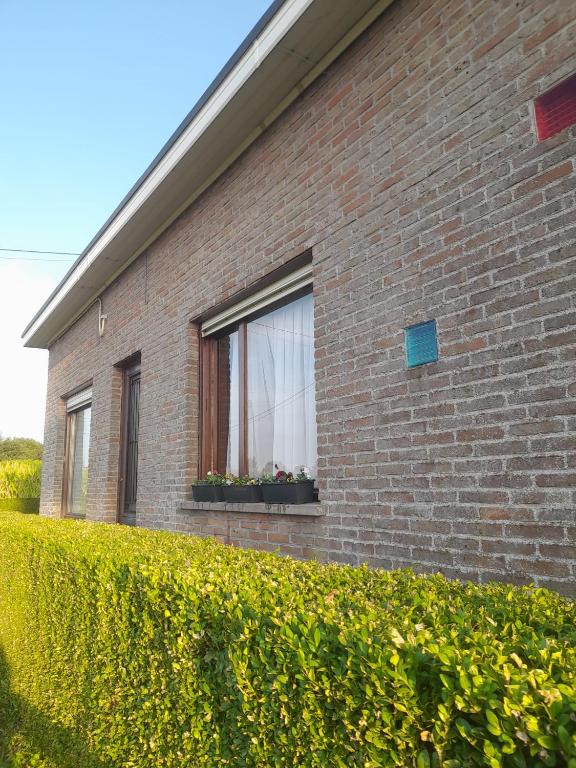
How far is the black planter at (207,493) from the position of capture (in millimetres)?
5238

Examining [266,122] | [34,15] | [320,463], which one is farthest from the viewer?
[34,15]

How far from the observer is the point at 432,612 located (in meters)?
1.56

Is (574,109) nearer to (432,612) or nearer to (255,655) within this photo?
(432,612)

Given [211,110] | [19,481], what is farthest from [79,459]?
[211,110]

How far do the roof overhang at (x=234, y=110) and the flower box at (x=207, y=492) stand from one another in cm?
321

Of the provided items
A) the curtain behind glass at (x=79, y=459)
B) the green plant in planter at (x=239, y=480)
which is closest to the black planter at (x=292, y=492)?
the green plant in planter at (x=239, y=480)

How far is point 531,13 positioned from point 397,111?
0.96m

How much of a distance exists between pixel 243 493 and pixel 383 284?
2265mm

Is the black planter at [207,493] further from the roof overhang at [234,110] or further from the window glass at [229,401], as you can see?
the roof overhang at [234,110]

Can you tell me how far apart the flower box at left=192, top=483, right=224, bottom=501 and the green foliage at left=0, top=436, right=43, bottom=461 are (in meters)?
41.0

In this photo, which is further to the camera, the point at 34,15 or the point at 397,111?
the point at 34,15

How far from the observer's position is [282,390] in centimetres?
496

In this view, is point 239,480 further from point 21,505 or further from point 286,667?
point 21,505

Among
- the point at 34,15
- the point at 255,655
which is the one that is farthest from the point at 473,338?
the point at 34,15
